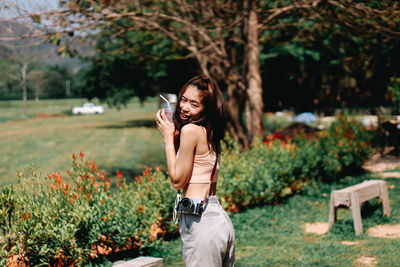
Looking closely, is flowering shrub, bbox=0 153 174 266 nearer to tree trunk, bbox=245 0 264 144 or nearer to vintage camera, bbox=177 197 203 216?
vintage camera, bbox=177 197 203 216

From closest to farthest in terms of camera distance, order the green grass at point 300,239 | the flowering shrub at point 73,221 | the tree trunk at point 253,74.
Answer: the flowering shrub at point 73,221 < the green grass at point 300,239 < the tree trunk at point 253,74

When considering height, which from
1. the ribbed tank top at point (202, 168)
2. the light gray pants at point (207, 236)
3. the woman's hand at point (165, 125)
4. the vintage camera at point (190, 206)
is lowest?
the light gray pants at point (207, 236)

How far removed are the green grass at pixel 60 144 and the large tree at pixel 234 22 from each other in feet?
13.6

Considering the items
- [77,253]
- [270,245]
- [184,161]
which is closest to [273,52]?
[270,245]

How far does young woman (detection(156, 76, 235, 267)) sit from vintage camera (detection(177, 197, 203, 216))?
0.02m

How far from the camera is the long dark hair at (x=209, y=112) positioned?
3.00m

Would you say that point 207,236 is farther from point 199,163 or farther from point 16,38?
point 16,38

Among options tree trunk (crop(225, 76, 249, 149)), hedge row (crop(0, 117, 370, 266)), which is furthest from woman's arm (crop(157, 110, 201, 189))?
tree trunk (crop(225, 76, 249, 149))

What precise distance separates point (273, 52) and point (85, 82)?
19092 mm

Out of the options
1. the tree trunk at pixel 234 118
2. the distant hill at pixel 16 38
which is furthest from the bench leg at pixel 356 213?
the distant hill at pixel 16 38

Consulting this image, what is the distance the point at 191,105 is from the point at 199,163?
367 mm

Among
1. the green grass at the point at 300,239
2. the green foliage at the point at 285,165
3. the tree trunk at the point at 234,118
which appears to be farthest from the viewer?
the tree trunk at the point at 234,118

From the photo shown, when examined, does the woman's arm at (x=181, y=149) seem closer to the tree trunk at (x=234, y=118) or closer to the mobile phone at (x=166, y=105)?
the mobile phone at (x=166, y=105)

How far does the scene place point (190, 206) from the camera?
2902 mm
